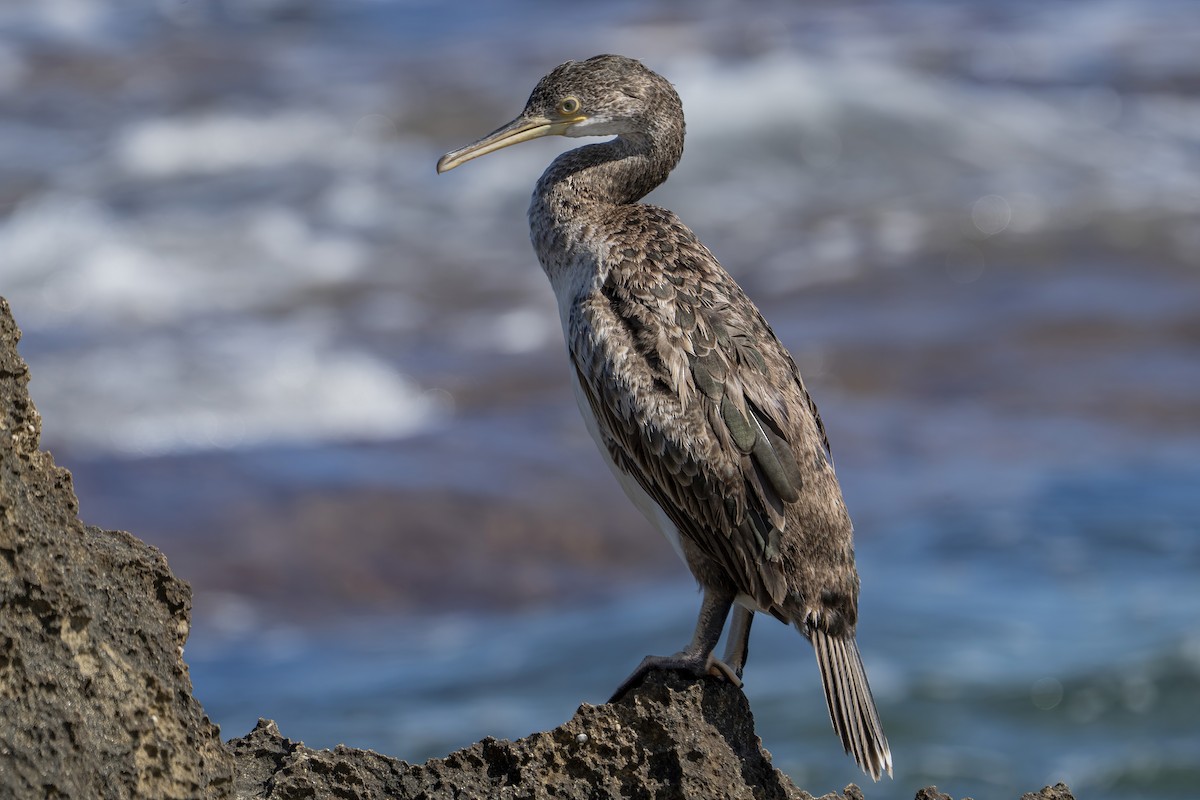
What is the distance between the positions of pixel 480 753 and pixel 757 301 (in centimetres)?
Answer: 1316

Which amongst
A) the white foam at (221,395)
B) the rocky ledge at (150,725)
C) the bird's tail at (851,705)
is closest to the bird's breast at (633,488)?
the bird's tail at (851,705)

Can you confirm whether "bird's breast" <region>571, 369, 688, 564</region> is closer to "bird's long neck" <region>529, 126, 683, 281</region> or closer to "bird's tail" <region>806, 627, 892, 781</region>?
"bird's long neck" <region>529, 126, 683, 281</region>

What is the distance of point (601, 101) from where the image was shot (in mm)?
5906

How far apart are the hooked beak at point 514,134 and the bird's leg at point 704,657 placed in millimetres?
1809

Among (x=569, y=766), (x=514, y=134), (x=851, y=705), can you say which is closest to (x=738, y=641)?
(x=851, y=705)

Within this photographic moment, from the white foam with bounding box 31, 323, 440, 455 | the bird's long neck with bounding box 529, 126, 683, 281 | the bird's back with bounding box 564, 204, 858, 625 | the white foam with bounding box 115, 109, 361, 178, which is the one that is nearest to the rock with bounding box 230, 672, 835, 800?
the bird's back with bounding box 564, 204, 858, 625

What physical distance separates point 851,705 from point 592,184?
211 cm

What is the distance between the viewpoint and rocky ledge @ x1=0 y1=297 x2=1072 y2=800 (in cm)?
350

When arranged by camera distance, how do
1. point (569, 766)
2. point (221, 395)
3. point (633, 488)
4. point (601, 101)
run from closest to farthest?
point (569, 766), point (633, 488), point (601, 101), point (221, 395)

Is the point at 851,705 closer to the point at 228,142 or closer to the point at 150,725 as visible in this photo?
the point at 150,725

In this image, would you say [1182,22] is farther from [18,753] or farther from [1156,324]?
[18,753]

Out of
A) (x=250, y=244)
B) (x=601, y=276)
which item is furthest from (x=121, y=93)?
(x=601, y=276)

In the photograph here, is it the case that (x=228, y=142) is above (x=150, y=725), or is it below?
above

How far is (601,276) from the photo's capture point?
215 inches
